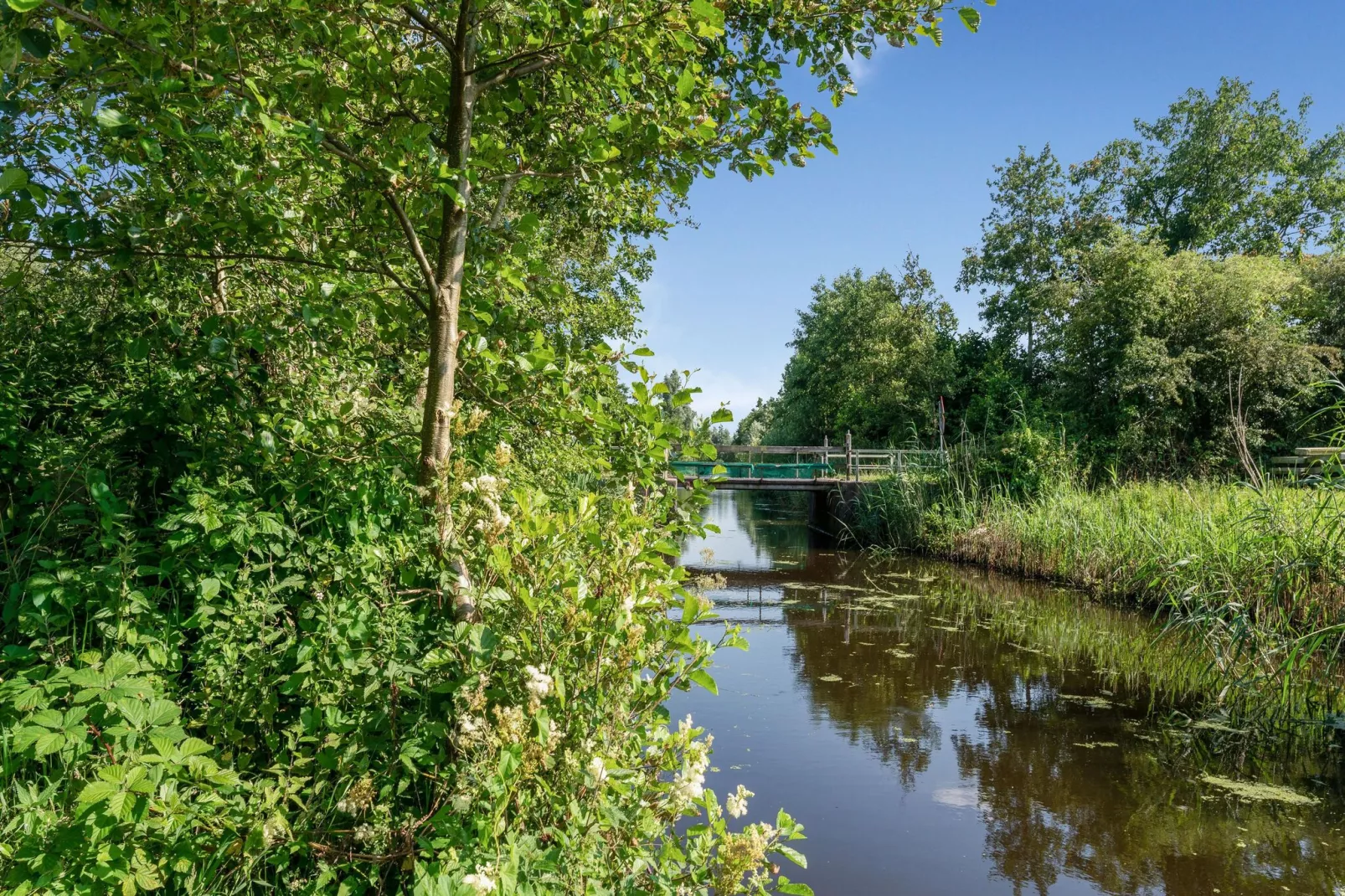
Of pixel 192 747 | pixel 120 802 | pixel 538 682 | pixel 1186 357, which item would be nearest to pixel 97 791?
pixel 120 802

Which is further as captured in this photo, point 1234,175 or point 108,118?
point 1234,175

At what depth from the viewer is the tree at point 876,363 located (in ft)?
90.1

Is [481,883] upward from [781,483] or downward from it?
downward

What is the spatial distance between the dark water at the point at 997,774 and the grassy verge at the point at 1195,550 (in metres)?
0.79

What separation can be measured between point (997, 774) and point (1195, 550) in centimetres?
441

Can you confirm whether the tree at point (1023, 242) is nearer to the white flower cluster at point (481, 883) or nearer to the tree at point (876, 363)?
the tree at point (876, 363)

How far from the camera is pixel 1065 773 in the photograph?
5281 mm

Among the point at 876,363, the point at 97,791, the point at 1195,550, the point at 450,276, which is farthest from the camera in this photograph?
the point at 876,363

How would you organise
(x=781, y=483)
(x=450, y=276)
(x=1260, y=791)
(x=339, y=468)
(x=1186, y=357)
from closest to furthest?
(x=450, y=276)
(x=339, y=468)
(x=1260, y=791)
(x=1186, y=357)
(x=781, y=483)

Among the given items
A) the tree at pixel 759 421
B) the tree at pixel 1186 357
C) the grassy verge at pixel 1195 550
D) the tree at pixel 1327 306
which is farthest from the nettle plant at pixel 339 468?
the tree at pixel 759 421

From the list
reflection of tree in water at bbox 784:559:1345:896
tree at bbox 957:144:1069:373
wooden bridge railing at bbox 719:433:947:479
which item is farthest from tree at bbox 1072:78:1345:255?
reflection of tree in water at bbox 784:559:1345:896

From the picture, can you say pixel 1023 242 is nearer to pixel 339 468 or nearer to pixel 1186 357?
pixel 1186 357

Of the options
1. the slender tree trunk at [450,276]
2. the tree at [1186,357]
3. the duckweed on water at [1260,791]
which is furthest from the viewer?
the tree at [1186,357]

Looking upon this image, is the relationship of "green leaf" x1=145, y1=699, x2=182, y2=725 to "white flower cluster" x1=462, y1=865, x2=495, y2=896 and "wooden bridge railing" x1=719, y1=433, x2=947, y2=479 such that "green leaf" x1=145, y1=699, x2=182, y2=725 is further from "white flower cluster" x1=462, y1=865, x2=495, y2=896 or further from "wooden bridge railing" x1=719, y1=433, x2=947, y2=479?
"wooden bridge railing" x1=719, y1=433, x2=947, y2=479
